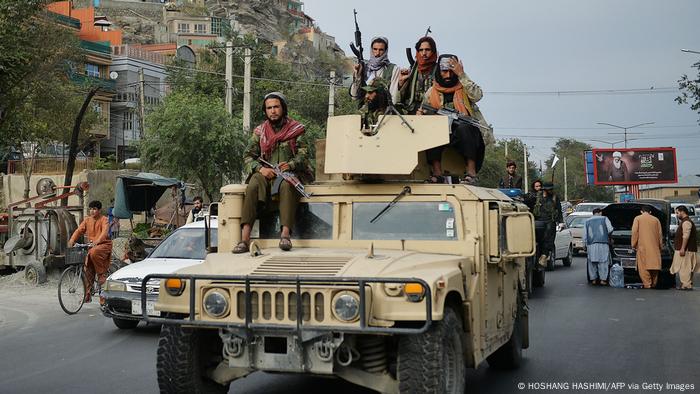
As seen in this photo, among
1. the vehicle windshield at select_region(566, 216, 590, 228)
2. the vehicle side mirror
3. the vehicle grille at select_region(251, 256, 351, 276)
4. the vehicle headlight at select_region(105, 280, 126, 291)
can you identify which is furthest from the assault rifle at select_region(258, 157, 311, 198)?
the vehicle windshield at select_region(566, 216, 590, 228)

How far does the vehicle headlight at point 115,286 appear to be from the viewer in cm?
A: 1109

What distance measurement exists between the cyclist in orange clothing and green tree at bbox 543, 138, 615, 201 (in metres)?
72.8

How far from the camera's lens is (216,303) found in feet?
18.6

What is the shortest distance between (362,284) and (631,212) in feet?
51.8

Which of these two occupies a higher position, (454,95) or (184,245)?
(454,95)

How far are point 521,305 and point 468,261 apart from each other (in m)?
2.70

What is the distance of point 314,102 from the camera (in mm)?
51312

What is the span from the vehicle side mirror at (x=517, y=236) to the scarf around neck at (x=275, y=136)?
215cm

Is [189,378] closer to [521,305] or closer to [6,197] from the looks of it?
[521,305]

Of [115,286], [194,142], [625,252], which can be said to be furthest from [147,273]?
[194,142]

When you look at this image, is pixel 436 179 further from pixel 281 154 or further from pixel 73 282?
pixel 73 282

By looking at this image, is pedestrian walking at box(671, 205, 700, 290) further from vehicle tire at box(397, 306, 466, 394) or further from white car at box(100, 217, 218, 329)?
vehicle tire at box(397, 306, 466, 394)

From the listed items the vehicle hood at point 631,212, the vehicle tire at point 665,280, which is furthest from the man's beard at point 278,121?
the vehicle hood at point 631,212

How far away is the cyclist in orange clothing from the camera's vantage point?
13.4 metres
